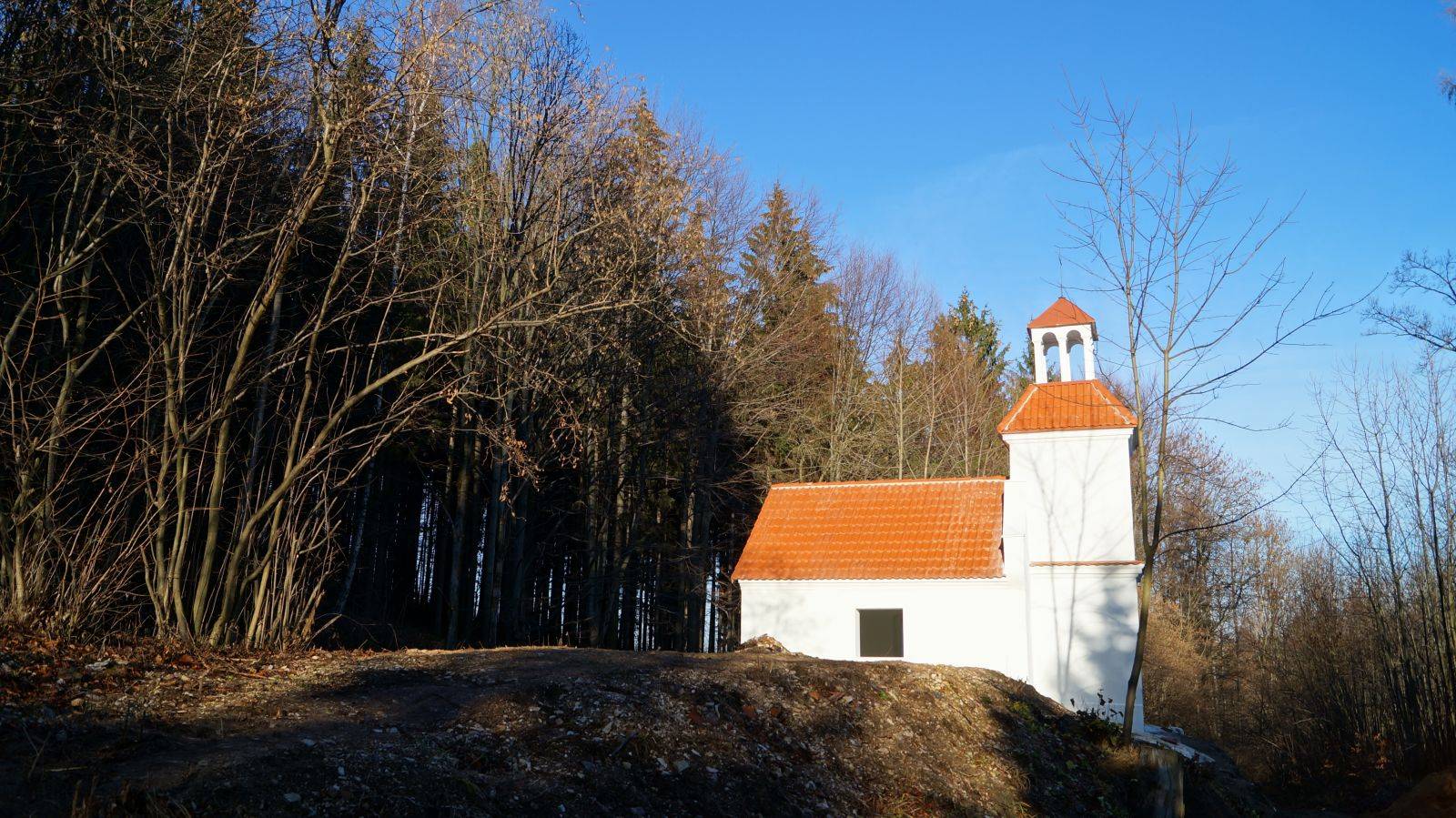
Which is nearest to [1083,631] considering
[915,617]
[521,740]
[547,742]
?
[915,617]

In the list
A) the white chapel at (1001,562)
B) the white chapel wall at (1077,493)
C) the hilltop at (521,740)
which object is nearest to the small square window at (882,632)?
the white chapel at (1001,562)

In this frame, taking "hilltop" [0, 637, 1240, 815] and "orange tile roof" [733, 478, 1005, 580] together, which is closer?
"hilltop" [0, 637, 1240, 815]

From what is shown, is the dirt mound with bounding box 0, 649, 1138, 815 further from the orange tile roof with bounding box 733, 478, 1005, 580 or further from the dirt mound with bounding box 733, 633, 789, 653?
the orange tile roof with bounding box 733, 478, 1005, 580

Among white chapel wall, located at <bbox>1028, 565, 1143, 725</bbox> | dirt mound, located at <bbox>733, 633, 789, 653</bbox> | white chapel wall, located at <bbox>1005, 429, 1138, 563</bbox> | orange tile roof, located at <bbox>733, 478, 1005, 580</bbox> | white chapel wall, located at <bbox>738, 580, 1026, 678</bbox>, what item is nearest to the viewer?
dirt mound, located at <bbox>733, 633, 789, 653</bbox>

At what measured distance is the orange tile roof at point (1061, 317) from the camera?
22.3 m

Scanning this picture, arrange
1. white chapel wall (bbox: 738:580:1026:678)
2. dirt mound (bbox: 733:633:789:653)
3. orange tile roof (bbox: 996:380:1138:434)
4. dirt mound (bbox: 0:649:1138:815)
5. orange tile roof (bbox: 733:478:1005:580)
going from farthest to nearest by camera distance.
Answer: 1. orange tile roof (bbox: 996:380:1138:434)
2. orange tile roof (bbox: 733:478:1005:580)
3. white chapel wall (bbox: 738:580:1026:678)
4. dirt mound (bbox: 733:633:789:653)
5. dirt mound (bbox: 0:649:1138:815)

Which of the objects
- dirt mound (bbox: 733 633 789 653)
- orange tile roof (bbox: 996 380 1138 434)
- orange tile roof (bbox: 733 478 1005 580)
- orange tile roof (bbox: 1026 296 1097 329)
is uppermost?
orange tile roof (bbox: 1026 296 1097 329)

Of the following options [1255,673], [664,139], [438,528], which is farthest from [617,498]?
[1255,673]

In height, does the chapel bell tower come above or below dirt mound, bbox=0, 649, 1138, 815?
above

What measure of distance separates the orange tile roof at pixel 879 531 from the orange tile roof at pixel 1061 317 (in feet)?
12.4

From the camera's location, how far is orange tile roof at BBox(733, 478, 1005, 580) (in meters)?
20.3

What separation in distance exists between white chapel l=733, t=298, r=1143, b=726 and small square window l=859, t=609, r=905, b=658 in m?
0.02

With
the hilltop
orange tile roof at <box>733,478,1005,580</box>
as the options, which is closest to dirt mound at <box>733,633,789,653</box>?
orange tile roof at <box>733,478,1005,580</box>

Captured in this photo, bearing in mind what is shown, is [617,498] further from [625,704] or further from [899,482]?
[625,704]
